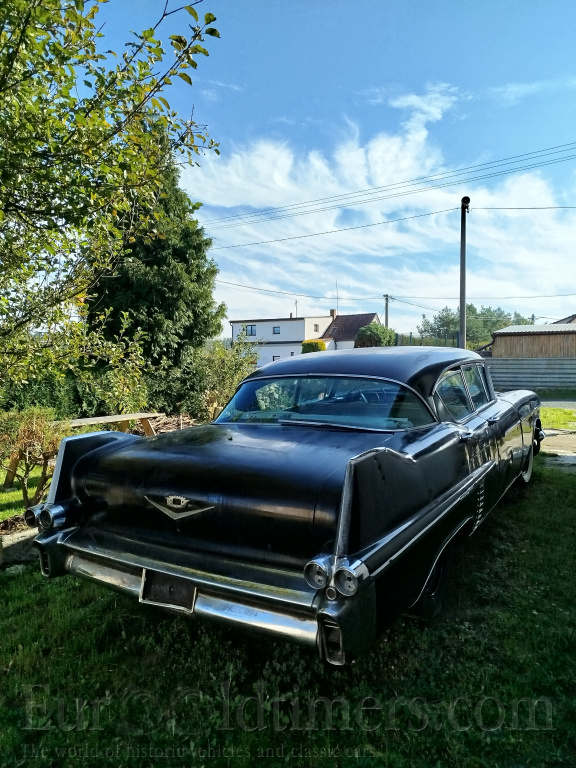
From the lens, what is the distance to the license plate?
2.06m

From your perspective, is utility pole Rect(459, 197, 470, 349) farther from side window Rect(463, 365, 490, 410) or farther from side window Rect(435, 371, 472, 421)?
side window Rect(435, 371, 472, 421)

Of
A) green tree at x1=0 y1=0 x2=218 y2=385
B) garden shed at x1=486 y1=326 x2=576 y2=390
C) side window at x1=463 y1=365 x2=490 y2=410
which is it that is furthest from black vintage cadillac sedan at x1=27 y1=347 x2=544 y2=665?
garden shed at x1=486 y1=326 x2=576 y2=390

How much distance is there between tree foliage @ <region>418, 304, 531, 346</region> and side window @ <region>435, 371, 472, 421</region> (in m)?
70.5

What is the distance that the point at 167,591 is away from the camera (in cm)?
213

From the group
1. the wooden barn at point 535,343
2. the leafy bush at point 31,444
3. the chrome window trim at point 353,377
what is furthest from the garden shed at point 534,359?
the leafy bush at point 31,444

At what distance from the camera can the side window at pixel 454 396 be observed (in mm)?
3217

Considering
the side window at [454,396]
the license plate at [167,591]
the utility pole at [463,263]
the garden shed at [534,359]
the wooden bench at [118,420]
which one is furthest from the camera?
the garden shed at [534,359]

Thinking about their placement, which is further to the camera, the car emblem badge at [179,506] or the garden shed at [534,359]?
the garden shed at [534,359]

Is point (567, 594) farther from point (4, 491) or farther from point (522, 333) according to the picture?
point (522, 333)

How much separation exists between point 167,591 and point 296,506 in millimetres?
745

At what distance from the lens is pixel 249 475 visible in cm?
208

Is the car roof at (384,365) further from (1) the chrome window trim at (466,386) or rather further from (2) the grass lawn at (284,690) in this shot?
(2) the grass lawn at (284,690)

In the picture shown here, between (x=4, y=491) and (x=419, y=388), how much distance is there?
554cm

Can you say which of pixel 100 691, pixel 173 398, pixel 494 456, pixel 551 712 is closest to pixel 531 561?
pixel 494 456
